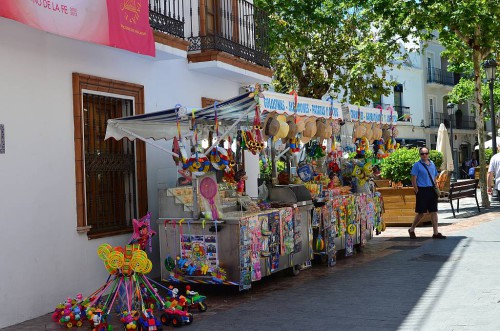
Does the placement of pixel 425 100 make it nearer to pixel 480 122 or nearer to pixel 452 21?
pixel 480 122

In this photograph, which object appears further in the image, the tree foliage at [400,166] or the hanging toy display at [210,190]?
the tree foliage at [400,166]

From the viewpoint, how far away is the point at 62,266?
324 inches

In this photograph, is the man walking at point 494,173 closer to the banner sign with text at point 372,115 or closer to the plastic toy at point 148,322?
the banner sign with text at point 372,115

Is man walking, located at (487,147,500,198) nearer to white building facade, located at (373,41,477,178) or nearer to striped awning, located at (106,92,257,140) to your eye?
striped awning, located at (106,92,257,140)

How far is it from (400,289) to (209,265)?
243cm

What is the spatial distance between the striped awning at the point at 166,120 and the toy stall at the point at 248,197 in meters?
0.01

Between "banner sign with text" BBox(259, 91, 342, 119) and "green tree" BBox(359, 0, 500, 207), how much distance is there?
8.36m

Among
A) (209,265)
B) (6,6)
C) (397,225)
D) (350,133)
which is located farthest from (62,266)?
(397,225)

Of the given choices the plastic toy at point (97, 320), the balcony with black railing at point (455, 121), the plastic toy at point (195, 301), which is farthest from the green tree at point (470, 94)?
the plastic toy at point (97, 320)

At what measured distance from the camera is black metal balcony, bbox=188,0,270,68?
1160cm

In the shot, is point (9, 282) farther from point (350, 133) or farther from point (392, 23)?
point (392, 23)

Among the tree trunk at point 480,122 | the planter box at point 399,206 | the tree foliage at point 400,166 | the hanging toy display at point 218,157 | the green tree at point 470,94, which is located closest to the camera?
the hanging toy display at point 218,157

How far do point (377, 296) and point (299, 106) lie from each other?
2871mm

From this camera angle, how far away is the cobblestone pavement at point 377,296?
692cm
